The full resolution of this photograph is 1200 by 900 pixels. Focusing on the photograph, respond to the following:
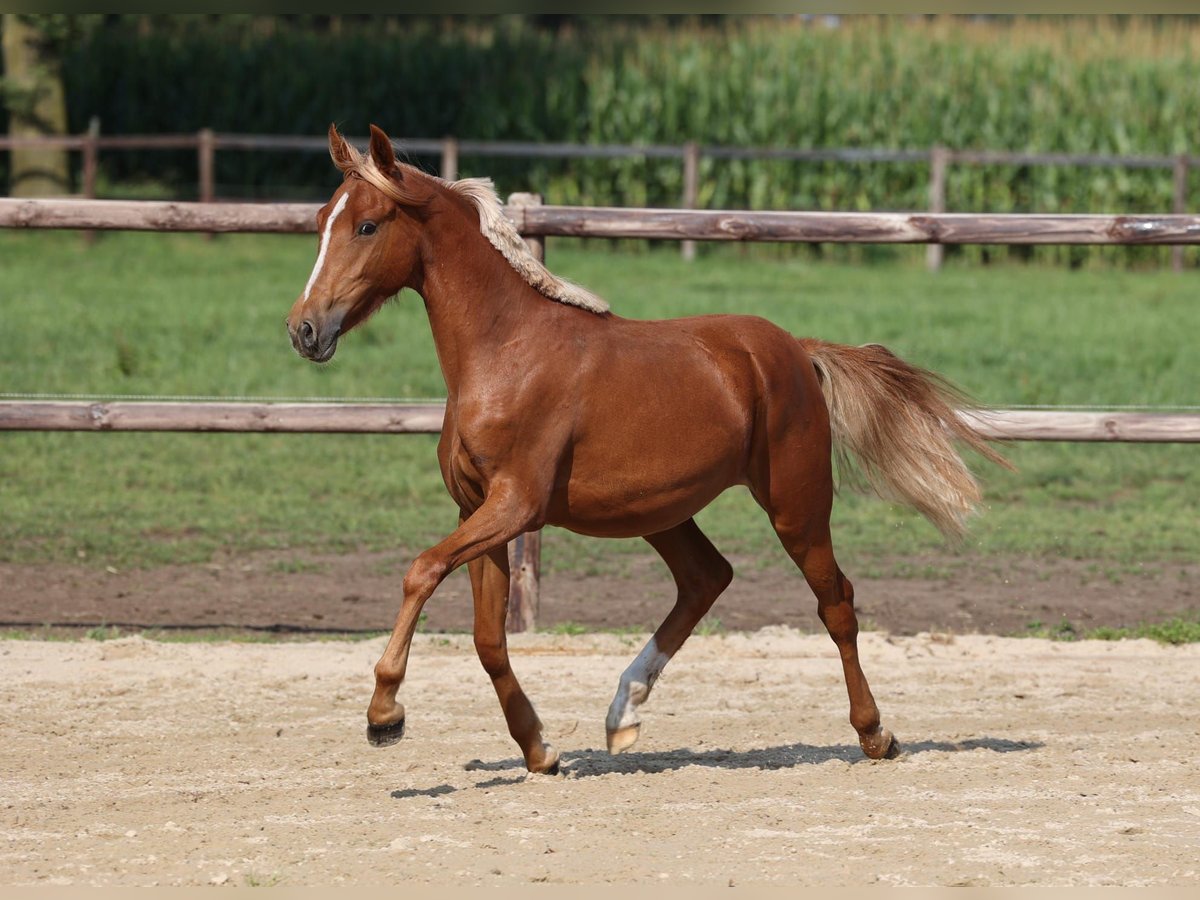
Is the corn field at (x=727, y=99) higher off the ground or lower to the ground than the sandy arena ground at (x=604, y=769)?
higher

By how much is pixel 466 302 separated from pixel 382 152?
52 centimetres

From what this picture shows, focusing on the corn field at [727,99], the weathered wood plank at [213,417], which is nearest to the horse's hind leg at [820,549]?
the weathered wood plank at [213,417]

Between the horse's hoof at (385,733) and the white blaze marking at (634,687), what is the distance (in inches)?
34.6

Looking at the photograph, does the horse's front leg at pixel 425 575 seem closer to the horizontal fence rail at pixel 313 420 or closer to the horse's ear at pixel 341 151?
the horse's ear at pixel 341 151

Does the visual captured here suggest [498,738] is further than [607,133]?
No

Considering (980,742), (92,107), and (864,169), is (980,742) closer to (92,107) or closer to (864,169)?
(864,169)

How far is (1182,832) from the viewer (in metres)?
4.54

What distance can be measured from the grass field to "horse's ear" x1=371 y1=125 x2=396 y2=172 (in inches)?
158

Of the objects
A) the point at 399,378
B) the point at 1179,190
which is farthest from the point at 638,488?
the point at 1179,190

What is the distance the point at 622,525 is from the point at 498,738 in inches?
43.6

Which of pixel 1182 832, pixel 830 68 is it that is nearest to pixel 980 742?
pixel 1182 832

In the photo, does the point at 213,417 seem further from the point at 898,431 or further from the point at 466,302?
the point at 898,431

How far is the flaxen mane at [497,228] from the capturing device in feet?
15.6

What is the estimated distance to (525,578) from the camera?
7.21 metres
